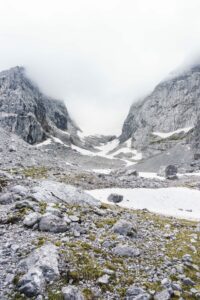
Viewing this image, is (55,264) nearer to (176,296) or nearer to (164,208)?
(176,296)

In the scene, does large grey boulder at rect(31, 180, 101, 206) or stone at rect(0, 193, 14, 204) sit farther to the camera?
large grey boulder at rect(31, 180, 101, 206)

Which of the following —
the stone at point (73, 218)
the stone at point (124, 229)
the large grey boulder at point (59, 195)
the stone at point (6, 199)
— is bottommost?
the stone at point (124, 229)

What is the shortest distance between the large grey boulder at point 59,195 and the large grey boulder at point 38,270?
936 centimetres

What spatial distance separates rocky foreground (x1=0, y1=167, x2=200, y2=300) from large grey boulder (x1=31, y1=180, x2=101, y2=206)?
107 centimetres

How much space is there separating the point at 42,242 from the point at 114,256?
3817 mm

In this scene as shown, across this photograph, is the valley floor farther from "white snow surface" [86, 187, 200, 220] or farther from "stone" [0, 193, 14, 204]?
"white snow surface" [86, 187, 200, 220]

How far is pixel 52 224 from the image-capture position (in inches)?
784

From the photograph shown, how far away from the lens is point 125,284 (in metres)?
15.3

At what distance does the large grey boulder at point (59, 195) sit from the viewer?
26645 mm

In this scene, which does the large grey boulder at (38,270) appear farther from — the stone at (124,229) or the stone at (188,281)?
the stone at (188,281)

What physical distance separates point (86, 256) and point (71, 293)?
127 inches

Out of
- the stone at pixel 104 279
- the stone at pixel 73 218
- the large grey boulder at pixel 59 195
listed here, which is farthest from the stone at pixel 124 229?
the large grey boulder at pixel 59 195

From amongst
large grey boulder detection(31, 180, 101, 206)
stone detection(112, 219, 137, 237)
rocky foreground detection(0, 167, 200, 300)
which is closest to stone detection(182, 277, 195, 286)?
rocky foreground detection(0, 167, 200, 300)

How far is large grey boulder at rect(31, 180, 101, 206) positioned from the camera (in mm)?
26645
